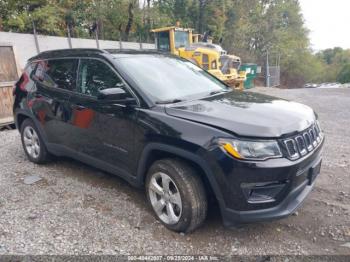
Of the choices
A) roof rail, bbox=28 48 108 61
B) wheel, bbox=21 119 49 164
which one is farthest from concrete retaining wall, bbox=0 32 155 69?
roof rail, bbox=28 48 108 61

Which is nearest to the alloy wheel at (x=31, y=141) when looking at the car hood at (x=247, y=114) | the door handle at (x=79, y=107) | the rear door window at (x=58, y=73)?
the rear door window at (x=58, y=73)

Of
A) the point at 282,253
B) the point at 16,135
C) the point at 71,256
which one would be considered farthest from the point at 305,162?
the point at 16,135

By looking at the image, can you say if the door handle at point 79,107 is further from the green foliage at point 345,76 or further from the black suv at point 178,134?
the green foliage at point 345,76

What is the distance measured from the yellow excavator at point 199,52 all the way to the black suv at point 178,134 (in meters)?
9.25

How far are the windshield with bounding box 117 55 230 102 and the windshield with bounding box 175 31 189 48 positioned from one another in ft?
32.6

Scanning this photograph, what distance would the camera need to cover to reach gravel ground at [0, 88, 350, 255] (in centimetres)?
256

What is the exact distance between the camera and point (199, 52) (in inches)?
510

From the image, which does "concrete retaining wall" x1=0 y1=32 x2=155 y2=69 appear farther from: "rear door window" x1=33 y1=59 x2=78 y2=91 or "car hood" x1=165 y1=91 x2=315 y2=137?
"car hood" x1=165 y1=91 x2=315 y2=137

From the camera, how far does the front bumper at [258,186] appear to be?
7.39 feet

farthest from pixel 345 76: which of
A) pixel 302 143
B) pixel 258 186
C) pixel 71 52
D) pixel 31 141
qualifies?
pixel 258 186

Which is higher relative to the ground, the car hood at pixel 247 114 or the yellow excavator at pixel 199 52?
the yellow excavator at pixel 199 52

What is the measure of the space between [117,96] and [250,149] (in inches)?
57.4

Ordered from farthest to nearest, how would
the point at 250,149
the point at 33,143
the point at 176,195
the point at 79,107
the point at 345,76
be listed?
the point at 345,76
the point at 33,143
the point at 79,107
the point at 176,195
the point at 250,149

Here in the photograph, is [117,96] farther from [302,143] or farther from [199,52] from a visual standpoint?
[199,52]
